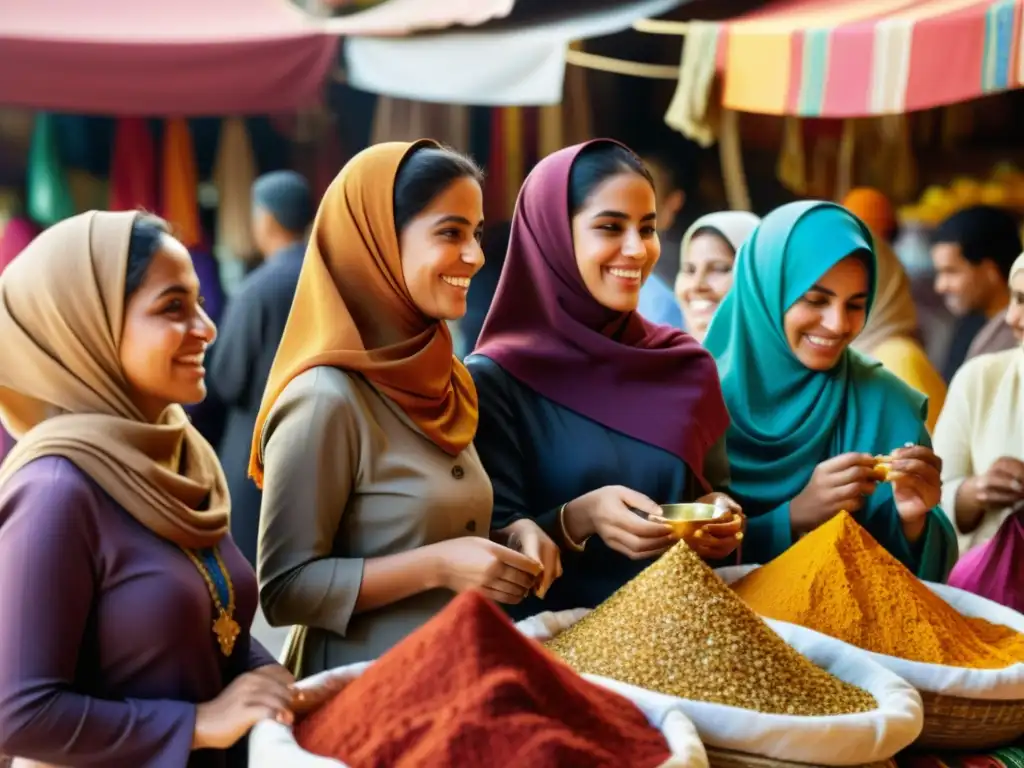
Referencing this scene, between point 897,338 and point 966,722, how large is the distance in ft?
5.67

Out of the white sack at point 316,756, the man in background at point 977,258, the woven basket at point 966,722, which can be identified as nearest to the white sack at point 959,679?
the woven basket at point 966,722

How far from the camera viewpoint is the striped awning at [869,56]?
337 centimetres

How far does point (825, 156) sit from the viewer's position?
4.80 meters

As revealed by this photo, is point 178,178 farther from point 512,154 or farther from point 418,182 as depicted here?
point 418,182

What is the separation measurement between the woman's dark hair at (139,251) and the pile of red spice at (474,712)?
488 millimetres

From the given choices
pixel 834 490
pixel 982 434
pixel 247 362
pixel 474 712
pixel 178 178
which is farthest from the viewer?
pixel 178 178

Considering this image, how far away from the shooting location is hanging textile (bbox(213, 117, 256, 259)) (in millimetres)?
4516

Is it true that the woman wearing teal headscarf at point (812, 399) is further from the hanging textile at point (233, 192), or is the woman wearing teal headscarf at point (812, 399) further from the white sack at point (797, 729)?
the hanging textile at point (233, 192)

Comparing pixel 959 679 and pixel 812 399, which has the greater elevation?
pixel 812 399

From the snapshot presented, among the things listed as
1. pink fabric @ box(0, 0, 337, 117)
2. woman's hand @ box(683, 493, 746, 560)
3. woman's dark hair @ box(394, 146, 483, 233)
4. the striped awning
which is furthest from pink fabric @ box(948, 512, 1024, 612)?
pink fabric @ box(0, 0, 337, 117)

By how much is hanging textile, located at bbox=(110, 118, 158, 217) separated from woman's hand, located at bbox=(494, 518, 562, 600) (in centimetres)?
311

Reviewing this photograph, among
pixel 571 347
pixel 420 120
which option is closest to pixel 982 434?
pixel 571 347

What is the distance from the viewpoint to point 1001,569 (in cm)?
222

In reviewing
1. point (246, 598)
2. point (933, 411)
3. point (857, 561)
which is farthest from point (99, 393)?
point (933, 411)
